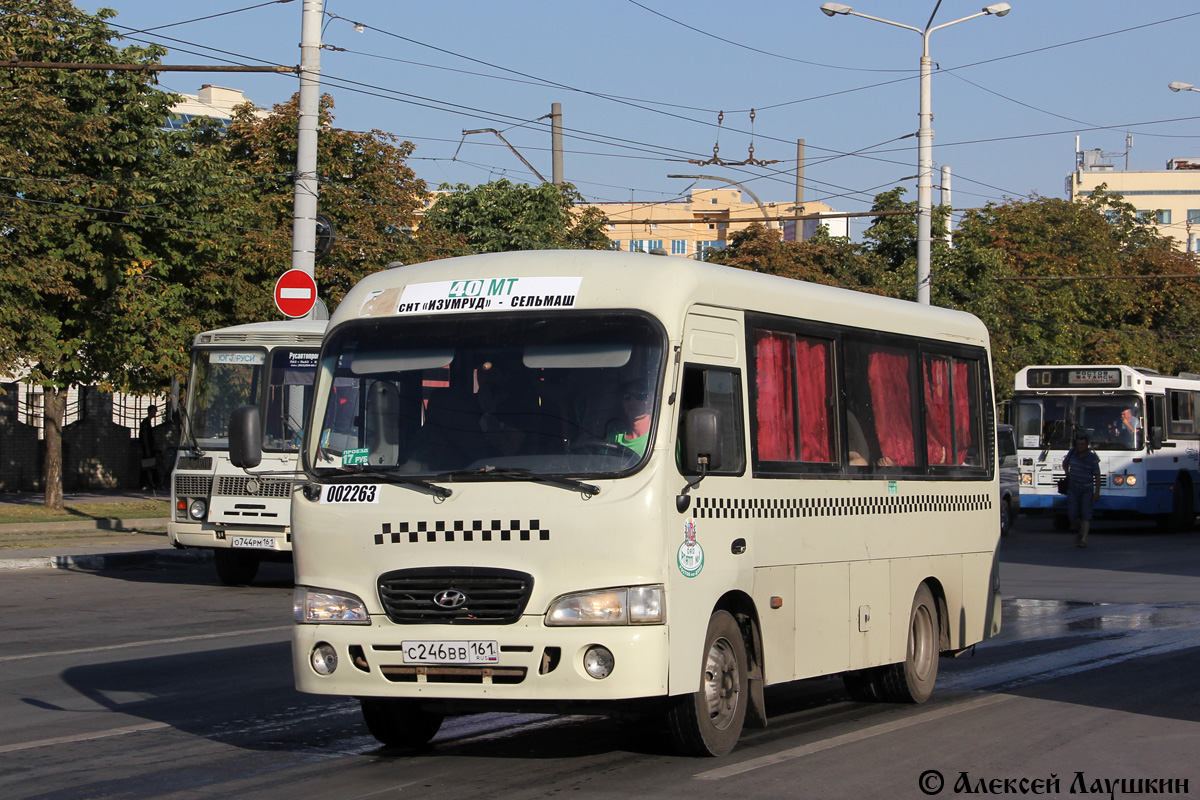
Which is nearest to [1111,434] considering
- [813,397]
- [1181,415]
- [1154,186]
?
[1181,415]

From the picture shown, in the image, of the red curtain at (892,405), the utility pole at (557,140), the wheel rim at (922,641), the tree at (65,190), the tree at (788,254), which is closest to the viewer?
the red curtain at (892,405)

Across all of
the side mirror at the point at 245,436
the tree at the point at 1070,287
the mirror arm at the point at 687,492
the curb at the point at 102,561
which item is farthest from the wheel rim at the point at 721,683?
the tree at the point at 1070,287

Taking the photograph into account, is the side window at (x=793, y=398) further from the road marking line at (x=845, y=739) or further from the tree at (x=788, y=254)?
the tree at (x=788, y=254)

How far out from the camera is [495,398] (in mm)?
7449

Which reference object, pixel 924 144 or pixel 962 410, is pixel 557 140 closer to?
pixel 924 144

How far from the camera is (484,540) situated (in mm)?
7113

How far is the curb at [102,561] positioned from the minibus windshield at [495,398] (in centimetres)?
1334

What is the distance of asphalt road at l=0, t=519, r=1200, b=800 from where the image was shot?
7.10 m

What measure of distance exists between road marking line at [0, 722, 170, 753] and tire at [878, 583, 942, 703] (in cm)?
461

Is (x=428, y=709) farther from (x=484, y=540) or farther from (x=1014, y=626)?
(x=1014, y=626)

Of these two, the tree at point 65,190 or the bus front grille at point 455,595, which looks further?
the tree at point 65,190

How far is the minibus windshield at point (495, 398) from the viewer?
726cm

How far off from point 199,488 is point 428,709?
1083 centimetres

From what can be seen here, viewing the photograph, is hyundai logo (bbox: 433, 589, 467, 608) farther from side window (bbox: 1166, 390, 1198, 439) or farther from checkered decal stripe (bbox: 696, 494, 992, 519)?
side window (bbox: 1166, 390, 1198, 439)
